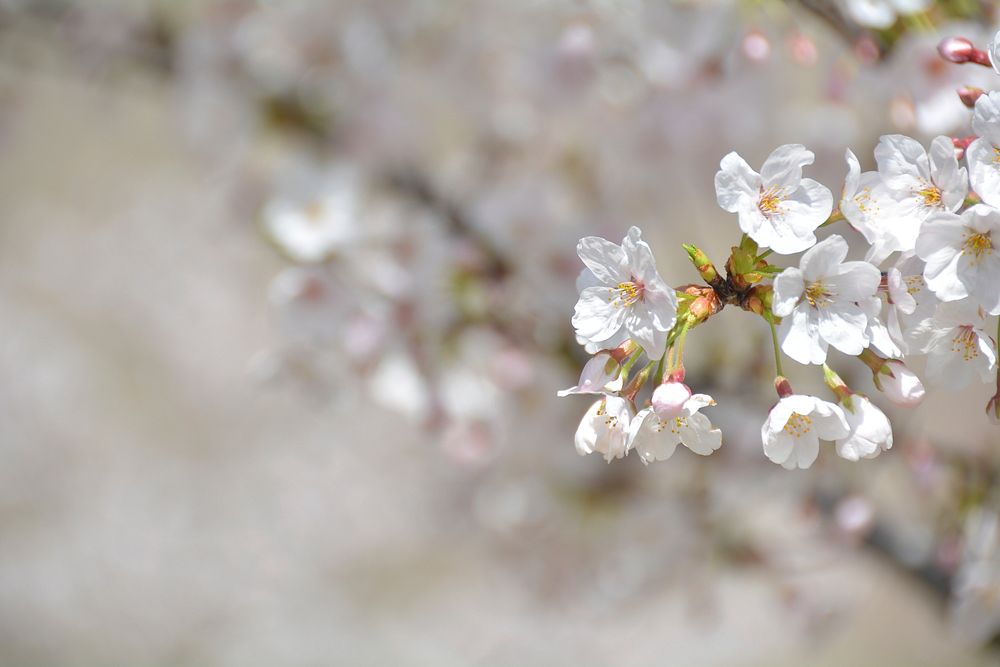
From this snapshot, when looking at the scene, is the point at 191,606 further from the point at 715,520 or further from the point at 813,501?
the point at 813,501

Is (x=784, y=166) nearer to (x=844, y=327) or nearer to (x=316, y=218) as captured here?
(x=844, y=327)

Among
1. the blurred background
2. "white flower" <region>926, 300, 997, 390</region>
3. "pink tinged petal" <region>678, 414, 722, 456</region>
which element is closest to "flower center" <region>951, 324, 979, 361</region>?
"white flower" <region>926, 300, 997, 390</region>

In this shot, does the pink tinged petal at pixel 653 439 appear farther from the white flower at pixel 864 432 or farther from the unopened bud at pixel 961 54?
the unopened bud at pixel 961 54

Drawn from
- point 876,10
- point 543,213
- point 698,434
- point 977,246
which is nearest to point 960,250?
point 977,246

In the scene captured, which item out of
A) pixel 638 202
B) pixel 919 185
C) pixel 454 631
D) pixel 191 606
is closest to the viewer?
pixel 919 185

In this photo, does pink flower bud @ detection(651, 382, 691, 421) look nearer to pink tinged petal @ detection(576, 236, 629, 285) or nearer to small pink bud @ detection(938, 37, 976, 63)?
pink tinged petal @ detection(576, 236, 629, 285)

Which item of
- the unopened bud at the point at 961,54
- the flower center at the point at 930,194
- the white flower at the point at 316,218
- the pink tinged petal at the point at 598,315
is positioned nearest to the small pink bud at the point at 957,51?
the unopened bud at the point at 961,54

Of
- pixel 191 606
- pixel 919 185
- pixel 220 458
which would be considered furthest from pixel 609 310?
pixel 220 458
